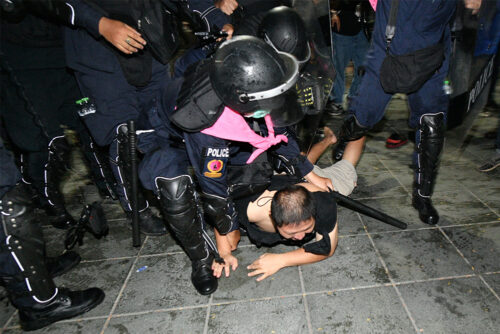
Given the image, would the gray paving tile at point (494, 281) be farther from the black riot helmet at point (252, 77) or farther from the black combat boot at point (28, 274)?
the black combat boot at point (28, 274)

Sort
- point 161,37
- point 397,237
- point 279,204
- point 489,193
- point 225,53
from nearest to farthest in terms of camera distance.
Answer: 1. point 225,53
2. point 279,204
3. point 161,37
4. point 397,237
5. point 489,193

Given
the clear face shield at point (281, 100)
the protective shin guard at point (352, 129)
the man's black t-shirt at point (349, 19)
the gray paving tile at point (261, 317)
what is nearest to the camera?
the clear face shield at point (281, 100)

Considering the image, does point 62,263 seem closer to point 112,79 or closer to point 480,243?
point 112,79

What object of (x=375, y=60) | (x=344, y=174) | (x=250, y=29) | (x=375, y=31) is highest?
(x=250, y=29)

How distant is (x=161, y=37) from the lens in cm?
229

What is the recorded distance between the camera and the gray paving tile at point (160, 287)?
208 centimetres

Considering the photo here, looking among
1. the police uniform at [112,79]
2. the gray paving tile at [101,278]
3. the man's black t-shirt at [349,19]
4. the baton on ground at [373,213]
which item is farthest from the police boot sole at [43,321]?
the man's black t-shirt at [349,19]

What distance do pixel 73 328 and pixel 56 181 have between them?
1.38 m

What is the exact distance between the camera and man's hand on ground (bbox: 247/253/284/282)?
85.9 inches

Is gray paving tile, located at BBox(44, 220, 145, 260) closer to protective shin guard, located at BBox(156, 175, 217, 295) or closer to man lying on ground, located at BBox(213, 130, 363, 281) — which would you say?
protective shin guard, located at BBox(156, 175, 217, 295)

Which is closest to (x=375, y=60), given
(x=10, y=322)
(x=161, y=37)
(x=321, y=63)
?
(x=321, y=63)

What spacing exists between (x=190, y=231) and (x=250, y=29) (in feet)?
5.09

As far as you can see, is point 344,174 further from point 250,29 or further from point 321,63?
point 250,29

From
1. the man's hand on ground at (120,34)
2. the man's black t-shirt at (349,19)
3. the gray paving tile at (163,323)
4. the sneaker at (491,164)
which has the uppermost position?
the man's hand on ground at (120,34)
